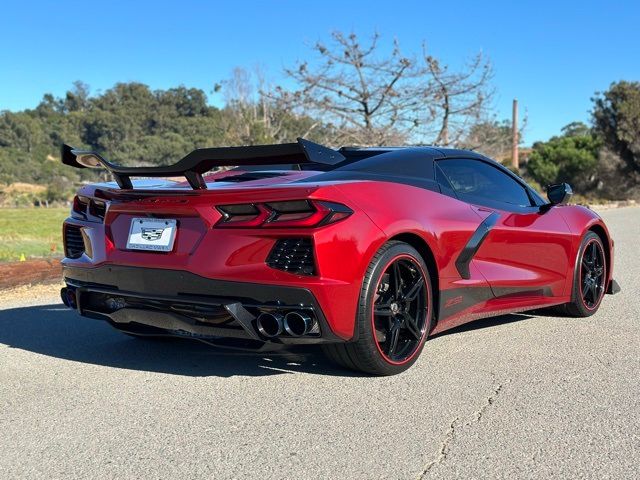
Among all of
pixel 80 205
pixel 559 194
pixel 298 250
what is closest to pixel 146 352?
pixel 80 205

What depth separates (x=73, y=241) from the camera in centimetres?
439

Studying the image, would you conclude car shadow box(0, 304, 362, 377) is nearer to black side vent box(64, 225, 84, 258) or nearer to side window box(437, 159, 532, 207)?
black side vent box(64, 225, 84, 258)

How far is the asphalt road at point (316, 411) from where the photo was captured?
2.84 m

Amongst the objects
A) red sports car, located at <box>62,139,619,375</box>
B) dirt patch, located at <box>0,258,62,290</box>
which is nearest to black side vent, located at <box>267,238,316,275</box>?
red sports car, located at <box>62,139,619,375</box>

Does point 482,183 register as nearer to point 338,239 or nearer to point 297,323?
point 338,239

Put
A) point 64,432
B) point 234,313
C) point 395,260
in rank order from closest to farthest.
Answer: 1. point 64,432
2. point 234,313
3. point 395,260

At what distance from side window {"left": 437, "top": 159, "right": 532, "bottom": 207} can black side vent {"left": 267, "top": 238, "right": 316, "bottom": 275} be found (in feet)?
5.23

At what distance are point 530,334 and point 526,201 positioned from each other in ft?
3.50

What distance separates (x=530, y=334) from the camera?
525cm

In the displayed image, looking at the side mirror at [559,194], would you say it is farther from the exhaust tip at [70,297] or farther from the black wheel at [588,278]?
the exhaust tip at [70,297]

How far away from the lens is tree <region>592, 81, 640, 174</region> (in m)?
34.7

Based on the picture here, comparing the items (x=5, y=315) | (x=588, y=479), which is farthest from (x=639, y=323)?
(x=5, y=315)

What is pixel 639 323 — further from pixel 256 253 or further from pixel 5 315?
pixel 5 315

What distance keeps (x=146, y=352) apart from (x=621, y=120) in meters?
35.4
